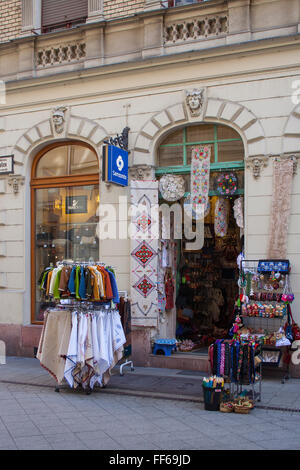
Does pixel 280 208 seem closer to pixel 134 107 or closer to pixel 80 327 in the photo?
pixel 134 107

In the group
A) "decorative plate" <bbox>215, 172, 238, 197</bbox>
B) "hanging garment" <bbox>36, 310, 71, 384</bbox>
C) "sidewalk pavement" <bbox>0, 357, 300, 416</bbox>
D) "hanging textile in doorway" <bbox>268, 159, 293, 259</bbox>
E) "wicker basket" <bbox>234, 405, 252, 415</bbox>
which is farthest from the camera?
"decorative plate" <bbox>215, 172, 238, 197</bbox>

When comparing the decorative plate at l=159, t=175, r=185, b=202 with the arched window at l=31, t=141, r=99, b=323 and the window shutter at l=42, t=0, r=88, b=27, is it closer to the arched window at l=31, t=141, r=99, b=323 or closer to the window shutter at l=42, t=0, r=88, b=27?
the arched window at l=31, t=141, r=99, b=323

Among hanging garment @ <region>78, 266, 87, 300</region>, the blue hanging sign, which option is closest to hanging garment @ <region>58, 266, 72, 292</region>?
hanging garment @ <region>78, 266, 87, 300</region>

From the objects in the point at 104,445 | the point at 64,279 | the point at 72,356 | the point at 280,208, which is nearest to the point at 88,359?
the point at 72,356

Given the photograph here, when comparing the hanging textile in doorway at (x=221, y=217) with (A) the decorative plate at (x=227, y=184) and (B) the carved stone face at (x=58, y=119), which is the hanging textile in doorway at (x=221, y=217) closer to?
(A) the decorative plate at (x=227, y=184)

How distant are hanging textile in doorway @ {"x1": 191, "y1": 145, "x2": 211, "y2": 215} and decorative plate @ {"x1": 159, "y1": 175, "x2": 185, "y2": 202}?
0.98ft

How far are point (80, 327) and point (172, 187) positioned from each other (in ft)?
12.1

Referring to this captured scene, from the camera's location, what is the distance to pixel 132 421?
22.9 feet

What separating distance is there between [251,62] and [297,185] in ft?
8.20

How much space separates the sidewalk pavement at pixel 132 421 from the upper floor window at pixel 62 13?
25.8 feet

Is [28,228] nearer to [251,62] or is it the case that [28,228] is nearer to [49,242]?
[49,242]

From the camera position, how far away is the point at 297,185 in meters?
9.44

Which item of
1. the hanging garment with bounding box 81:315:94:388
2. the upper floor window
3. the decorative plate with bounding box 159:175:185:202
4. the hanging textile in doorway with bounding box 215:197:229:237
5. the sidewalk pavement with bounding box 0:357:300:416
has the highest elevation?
the upper floor window

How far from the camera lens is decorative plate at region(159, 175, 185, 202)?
1072 centimetres
